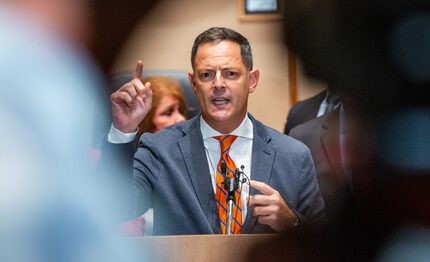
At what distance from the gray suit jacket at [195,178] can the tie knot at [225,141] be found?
5 centimetres

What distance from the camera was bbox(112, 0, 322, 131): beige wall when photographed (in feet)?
6.58

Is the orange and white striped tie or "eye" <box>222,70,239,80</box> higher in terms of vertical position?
"eye" <box>222,70,239,80</box>

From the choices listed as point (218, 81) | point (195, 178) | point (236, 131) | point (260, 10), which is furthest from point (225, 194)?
point (260, 10)

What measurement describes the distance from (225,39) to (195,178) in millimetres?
395

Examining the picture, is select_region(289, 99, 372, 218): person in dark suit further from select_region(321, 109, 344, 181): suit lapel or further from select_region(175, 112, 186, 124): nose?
select_region(175, 112, 186, 124): nose

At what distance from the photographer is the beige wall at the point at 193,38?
201cm

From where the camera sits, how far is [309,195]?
1848mm

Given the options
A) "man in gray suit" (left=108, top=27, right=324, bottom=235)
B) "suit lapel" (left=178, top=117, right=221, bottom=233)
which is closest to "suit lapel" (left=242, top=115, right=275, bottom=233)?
"man in gray suit" (left=108, top=27, right=324, bottom=235)

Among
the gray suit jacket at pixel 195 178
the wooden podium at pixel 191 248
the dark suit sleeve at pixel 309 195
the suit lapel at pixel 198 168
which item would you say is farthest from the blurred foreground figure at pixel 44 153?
the dark suit sleeve at pixel 309 195

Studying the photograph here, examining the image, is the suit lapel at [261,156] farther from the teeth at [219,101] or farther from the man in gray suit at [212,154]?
the teeth at [219,101]

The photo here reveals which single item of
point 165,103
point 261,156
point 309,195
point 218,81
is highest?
point 218,81

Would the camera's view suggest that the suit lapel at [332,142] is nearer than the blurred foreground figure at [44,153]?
No

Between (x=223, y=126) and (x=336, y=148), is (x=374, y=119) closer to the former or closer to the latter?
(x=336, y=148)

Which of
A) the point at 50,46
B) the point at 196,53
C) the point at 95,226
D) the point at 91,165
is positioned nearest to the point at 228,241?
the point at 95,226
